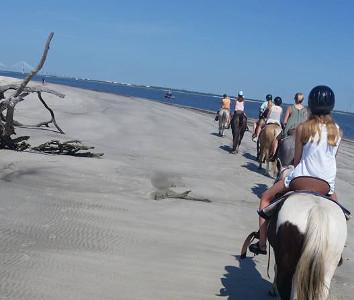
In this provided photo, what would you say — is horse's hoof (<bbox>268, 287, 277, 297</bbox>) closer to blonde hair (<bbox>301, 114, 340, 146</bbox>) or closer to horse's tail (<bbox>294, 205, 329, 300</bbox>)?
horse's tail (<bbox>294, 205, 329, 300</bbox>)

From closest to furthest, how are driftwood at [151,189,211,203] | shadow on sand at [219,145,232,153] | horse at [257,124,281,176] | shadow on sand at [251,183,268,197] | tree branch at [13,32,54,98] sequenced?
driftwood at [151,189,211,203], shadow on sand at [251,183,268,197], tree branch at [13,32,54,98], horse at [257,124,281,176], shadow on sand at [219,145,232,153]

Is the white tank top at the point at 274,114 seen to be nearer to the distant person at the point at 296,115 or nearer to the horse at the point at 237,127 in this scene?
the distant person at the point at 296,115

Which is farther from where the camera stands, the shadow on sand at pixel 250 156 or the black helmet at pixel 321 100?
the shadow on sand at pixel 250 156

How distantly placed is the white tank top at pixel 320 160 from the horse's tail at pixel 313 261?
0.64 metres

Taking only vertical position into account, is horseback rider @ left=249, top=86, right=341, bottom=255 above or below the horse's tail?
above

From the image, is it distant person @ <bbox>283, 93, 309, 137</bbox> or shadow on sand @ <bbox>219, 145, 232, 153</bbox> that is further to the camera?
shadow on sand @ <bbox>219, 145, 232, 153</bbox>

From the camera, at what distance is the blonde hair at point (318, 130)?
5285mm

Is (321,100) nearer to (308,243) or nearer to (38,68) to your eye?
(308,243)

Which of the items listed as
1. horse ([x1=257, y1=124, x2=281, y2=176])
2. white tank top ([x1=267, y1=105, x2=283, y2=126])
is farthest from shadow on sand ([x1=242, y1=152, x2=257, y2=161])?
white tank top ([x1=267, y1=105, x2=283, y2=126])

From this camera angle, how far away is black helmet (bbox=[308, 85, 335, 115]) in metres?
5.44

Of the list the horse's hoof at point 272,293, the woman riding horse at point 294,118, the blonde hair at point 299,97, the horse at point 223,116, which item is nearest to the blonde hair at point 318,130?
the horse's hoof at point 272,293

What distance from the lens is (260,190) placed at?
42.3 ft

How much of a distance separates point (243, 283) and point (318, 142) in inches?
86.1

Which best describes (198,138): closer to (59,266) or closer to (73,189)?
(73,189)
